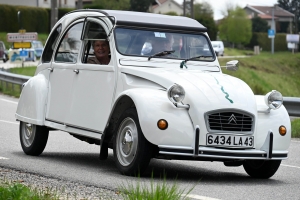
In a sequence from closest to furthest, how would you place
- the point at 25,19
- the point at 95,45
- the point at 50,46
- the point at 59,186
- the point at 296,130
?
the point at 59,186 → the point at 95,45 → the point at 50,46 → the point at 296,130 → the point at 25,19

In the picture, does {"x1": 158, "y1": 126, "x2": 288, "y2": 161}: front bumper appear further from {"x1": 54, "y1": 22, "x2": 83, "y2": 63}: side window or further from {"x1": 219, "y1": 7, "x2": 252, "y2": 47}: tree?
{"x1": 219, "y1": 7, "x2": 252, "y2": 47}: tree

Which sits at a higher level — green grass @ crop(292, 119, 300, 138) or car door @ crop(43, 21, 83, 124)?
car door @ crop(43, 21, 83, 124)

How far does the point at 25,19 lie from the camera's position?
77.3 metres

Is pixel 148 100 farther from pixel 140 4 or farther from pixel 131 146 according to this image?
pixel 140 4

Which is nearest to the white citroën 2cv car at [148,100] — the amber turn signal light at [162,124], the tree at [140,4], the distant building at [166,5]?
the amber turn signal light at [162,124]

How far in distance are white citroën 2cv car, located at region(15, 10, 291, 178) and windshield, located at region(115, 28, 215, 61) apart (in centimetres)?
1

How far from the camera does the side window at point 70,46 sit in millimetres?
10828

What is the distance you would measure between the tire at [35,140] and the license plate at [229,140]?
3099 mm

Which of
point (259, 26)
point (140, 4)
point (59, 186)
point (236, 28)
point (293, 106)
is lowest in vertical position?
point (259, 26)

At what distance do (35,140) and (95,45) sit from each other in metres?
1.62

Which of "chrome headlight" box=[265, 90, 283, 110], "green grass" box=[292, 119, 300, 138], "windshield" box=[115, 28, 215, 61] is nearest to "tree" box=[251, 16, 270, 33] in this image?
"green grass" box=[292, 119, 300, 138]

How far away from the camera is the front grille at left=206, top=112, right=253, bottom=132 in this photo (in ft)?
28.7

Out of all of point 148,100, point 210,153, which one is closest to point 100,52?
point 148,100

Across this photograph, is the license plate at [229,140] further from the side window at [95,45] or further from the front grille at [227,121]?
the side window at [95,45]
